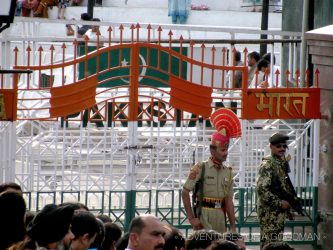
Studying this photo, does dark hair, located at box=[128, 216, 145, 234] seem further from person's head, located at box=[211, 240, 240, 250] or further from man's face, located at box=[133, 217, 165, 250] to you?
person's head, located at box=[211, 240, 240, 250]

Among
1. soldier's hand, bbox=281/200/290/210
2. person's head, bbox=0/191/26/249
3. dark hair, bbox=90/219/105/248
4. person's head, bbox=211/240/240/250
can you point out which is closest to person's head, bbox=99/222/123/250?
dark hair, bbox=90/219/105/248

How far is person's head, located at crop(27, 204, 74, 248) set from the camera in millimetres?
7051

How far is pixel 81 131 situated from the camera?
11656 mm

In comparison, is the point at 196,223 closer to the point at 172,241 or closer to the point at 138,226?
the point at 172,241

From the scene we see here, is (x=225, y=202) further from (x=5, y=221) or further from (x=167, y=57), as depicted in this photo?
(x=5, y=221)

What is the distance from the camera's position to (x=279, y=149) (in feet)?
36.2

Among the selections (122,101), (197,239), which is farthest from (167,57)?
(197,239)

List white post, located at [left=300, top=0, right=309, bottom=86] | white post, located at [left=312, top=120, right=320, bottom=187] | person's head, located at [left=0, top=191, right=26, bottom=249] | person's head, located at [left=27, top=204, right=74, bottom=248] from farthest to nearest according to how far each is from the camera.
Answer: white post, located at [left=300, top=0, right=309, bottom=86] < white post, located at [left=312, top=120, right=320, bottom=187] < person's head, located at [left=27, top=204, right=74, bottom=248] < person's head, located at [left=0, top=191, right=26, bottom=249]

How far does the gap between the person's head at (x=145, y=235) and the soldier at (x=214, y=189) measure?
9.78 ft

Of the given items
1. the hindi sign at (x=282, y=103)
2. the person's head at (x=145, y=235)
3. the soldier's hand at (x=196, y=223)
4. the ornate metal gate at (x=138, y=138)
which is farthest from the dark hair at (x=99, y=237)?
the hindi sign at (x=282, y=103)

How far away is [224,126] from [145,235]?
136 inches

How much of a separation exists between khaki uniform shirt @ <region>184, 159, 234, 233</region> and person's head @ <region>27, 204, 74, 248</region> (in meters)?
3.66

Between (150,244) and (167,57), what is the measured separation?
5377 mm

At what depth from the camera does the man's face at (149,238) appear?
7.58 meters
